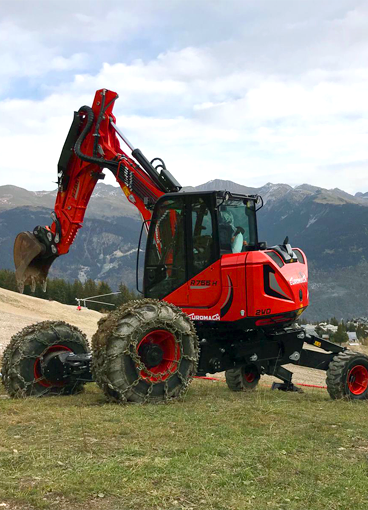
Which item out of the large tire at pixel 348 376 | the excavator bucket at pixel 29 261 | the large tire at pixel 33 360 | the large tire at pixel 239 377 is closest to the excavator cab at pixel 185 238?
the large tire at pixel 33 360

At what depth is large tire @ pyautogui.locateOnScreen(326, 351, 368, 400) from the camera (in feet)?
36.1

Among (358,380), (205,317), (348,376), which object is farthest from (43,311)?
(205,317)

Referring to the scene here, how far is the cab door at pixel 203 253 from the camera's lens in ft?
32.2

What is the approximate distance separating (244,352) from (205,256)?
79.5 inches

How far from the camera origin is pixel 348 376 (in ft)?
36.4

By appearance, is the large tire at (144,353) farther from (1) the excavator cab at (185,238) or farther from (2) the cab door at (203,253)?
(1) the excavator cab at (185,238)

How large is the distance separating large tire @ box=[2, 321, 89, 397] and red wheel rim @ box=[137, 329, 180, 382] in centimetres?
185

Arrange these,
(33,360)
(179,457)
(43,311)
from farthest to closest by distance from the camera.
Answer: (43,311), (33,360), (179,457)

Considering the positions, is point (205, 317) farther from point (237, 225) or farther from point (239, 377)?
point (239, 377)

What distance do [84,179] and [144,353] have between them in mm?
4424

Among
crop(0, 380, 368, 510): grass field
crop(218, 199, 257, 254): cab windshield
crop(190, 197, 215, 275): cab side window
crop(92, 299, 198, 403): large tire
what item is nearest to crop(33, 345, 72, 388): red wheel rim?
crop(0, 380, 368, 510): grass field

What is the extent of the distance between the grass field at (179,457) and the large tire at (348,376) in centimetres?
290

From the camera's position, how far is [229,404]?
330 inches

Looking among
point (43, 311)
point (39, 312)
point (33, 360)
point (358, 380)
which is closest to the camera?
point (33, 360)
